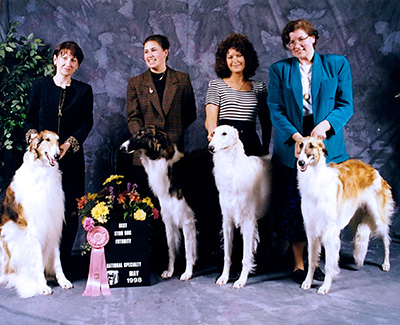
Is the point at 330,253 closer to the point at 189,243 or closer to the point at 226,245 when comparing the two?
the point at 226,245

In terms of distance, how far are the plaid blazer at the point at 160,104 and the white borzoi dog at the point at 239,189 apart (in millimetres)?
599

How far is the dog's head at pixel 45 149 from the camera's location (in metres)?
3.16

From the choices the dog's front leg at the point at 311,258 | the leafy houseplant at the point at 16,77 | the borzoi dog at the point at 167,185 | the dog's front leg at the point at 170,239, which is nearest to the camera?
the dog's front leg at the point at 311,258

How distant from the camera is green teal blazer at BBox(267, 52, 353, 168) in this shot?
3.30 metres

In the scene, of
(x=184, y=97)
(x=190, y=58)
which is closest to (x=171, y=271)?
(x=184, y=97)

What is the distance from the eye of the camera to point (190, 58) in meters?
4.30

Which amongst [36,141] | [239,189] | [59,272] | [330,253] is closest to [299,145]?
[239,189]

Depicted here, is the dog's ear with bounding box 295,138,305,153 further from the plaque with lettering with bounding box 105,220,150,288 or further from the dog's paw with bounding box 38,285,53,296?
the dog's paw with bounding box 38,285,53,296

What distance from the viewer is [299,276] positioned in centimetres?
345

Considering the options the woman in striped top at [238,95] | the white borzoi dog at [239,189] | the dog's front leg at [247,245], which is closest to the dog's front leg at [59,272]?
the white borzoi dog at [239,189]

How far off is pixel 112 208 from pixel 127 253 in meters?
0.35

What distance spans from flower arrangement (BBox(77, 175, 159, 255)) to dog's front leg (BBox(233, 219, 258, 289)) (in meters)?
0.68

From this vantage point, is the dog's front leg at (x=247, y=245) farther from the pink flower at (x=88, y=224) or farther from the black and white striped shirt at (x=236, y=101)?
the pink flower at (x=88, y=224)

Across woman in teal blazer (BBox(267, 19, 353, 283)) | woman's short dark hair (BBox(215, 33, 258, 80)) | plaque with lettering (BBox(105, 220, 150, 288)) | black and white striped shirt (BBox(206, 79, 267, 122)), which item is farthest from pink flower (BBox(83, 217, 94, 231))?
woman's short dark hair (BBox(215, 33, 258, 80))
